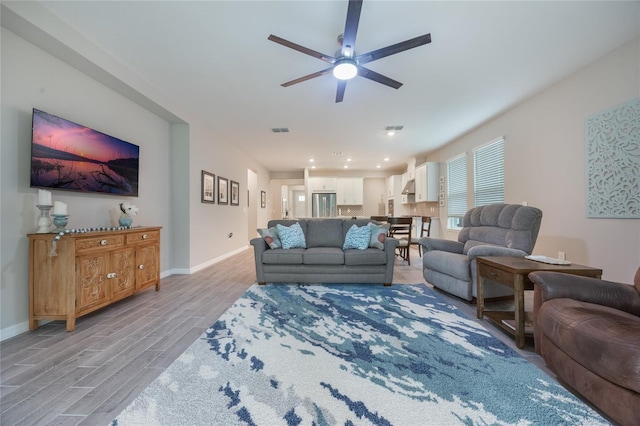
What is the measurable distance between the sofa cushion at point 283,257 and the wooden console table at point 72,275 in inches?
62.2

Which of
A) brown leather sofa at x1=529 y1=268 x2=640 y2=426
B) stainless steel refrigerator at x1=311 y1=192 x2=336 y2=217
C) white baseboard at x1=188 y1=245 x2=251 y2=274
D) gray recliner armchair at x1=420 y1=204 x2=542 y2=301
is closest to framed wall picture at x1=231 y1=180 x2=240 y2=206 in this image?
white baseboard at x1=188 y1=245 x2=251 y2=274

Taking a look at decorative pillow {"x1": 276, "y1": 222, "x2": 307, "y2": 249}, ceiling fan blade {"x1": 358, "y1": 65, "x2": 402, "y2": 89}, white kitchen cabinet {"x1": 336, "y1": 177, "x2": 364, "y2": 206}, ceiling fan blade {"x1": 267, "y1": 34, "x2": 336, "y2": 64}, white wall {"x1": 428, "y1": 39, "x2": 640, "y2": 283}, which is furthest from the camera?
white kitchen cabinet {"x1": 336, "y1": 177, "x2": 364, "y2": 206}

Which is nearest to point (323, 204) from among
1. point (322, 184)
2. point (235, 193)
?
point (322, 184)

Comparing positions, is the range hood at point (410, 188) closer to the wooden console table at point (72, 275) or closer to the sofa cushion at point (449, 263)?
the sofa cushion at point (449, 263)

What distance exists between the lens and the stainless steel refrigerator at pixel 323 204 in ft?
27.2

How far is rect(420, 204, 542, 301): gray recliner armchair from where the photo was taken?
2494 mm

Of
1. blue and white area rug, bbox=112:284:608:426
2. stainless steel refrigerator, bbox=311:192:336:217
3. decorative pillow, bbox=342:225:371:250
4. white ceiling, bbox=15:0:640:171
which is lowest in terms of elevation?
blue and white area rug, bbox=112:284:608:426

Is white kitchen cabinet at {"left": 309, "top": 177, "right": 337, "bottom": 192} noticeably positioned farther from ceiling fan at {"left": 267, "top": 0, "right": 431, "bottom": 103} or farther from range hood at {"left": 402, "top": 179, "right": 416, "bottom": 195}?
ceiling fan at {"left": 267, "top": 0, "right": 431, "bottom": 103}

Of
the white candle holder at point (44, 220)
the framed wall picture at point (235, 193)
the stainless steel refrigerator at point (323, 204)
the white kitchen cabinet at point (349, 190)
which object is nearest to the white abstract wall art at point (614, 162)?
the white candle holder at point (44, 220)

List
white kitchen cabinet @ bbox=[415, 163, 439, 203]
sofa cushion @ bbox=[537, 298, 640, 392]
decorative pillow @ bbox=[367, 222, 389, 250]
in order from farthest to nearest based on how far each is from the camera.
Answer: white kitchen cabinet @ bbox=[415, 163, 439, 203], decorative pillow @ bbox=[367, 222, 389, 250], sofa cushion @ bbox=[537, 298, 640, 392]

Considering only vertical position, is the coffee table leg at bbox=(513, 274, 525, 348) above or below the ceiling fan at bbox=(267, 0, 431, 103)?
below

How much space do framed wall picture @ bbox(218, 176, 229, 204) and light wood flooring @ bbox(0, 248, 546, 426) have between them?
2482mm

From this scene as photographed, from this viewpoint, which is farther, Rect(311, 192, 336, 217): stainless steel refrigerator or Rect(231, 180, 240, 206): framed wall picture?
Rect(311, 192, 336, 217): stainless steel refrigerator

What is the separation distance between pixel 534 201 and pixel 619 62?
5.60 feet
